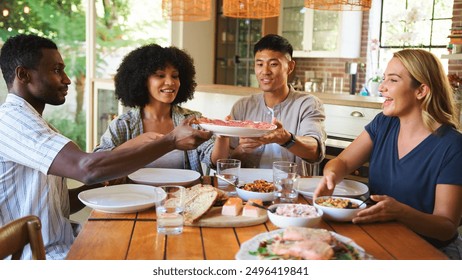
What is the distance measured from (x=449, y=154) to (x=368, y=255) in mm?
787

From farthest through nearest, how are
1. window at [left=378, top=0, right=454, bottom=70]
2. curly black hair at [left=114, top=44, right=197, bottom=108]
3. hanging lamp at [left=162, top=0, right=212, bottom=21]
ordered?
window at [left=378, top=0, right=454, bottom=70] → hanging lamp at [left=162, top=0, right=212, bottom=21] → curly black hair at [left=114, top=44, right=197, bottom=108]

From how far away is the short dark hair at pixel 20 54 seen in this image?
168 centimetres

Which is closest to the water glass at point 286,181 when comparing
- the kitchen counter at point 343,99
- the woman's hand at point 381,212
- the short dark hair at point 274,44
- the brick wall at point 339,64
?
the woman's hand at point 381,212

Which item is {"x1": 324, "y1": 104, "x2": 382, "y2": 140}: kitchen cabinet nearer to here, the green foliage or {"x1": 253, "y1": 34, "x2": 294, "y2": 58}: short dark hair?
{"x1": 253, "y1": 34, "x2": 294, "y2": 58}: short dark hair

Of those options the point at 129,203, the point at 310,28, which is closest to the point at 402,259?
the point at 129,203

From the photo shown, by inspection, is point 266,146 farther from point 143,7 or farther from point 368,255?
point 143,7

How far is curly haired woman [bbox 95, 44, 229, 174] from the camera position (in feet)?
7.79

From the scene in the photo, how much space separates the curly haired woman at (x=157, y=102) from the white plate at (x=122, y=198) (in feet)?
1.87

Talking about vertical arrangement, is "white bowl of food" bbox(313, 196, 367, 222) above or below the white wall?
below

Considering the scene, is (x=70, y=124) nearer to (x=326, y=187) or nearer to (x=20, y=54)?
(x=20, y=54)

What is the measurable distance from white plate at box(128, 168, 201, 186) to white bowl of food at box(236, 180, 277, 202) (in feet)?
0.93

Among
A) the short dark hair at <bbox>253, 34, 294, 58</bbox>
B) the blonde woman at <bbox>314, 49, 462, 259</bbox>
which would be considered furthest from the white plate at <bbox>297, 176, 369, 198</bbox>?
the short dark hair at <bbox>253, 34, 294, 58</bbox>

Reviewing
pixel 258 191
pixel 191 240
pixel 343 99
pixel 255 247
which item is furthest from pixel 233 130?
pixel 343 99

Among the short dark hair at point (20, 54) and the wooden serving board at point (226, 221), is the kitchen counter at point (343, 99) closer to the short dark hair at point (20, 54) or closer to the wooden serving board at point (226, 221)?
the wooden serving board at point (226, 221)
